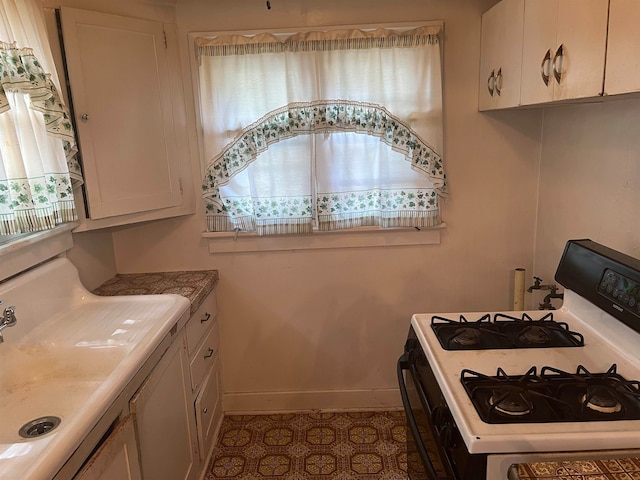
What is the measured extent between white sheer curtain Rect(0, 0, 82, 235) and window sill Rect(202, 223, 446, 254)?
0.87 m

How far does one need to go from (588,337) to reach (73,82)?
2.03m

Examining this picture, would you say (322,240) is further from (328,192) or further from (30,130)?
(30,130)

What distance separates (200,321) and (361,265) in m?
0.87

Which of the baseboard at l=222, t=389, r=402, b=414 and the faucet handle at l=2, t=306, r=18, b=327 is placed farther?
the baseboard at l=222, t=389, r=402, b=414

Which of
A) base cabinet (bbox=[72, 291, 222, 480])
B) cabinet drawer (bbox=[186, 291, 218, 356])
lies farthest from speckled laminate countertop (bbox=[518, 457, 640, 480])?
cabinet drawer (bbox=[186, 291, 218, 356])

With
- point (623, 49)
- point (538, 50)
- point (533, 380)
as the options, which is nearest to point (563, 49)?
point (538, 50)

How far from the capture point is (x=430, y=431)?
128 centimetres

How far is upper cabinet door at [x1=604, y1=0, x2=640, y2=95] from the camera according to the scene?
1190 mm

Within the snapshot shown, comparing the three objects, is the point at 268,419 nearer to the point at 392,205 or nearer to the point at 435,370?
the point at 392,205

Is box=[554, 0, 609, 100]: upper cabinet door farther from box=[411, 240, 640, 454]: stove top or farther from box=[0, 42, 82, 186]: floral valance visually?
Answer: box=[0, 42, 82, 186]: floral valance

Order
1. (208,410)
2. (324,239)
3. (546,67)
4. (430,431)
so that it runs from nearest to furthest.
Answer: (430,431) → (546,67) → (208,410) → (324,239)

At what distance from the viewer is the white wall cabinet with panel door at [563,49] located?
1337 mm

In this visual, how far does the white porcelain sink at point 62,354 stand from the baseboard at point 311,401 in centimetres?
97

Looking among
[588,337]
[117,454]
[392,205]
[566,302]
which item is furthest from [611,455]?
[392,205]
